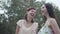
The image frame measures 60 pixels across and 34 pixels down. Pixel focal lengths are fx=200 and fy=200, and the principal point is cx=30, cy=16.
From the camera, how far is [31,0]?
9.59m

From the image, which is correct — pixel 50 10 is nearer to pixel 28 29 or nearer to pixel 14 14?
pixel 28 29

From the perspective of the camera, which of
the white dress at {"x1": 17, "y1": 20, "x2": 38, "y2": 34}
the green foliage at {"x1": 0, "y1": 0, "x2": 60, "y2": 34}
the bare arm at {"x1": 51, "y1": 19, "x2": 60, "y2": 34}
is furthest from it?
the green foliage at {"x1": 0, "y1": 0, "x2": 60, "y2": 34}

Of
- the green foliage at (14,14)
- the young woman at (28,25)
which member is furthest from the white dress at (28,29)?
the green foliage at (14,14)

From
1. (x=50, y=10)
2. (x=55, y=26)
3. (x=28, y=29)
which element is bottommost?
(x=28, y=29)

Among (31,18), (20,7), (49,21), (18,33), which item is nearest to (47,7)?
(49,21)

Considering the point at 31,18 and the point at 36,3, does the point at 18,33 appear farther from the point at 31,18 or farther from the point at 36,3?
the point at 36,3

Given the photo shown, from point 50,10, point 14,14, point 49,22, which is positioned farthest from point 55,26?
point 14,14

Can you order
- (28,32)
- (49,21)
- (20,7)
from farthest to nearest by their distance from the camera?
1. (20,7)
2. (28,32)
3. (49,21)

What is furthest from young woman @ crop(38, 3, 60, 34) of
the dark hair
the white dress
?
the white dress

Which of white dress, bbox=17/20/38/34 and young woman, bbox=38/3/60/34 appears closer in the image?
young woman, bbox=38/3/60/34

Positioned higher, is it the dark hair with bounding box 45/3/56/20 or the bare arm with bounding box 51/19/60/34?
the dark hair with bounding box 45/3/56/20

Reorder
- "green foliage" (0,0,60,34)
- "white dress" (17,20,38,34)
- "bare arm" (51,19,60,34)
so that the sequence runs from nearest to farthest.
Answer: "bare arm" (51,19,60,34) → "white dress" (17,20,38,34) → "green foliage" (0,0,60,34)

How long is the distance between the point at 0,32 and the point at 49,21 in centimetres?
666

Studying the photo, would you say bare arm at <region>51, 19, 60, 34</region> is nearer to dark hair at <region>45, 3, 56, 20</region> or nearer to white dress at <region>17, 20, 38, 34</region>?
dark hair at <region>45, 3, 56, 20</region>
